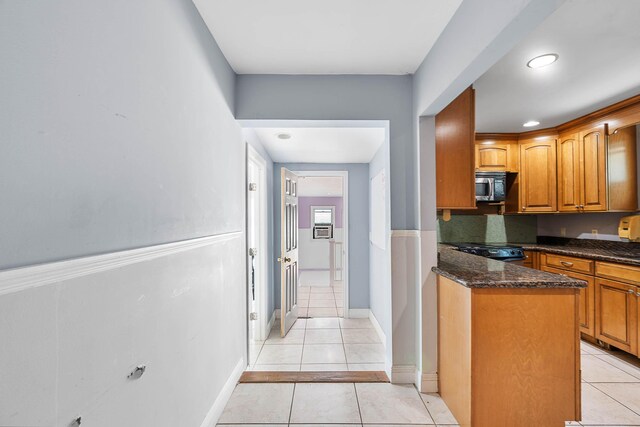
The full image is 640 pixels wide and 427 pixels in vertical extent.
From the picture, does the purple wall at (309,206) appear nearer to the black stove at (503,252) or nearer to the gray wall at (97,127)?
the black stove at (503,252)

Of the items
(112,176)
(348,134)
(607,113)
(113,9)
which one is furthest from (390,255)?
(607,113)

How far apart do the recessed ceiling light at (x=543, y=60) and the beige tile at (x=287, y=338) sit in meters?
3.26

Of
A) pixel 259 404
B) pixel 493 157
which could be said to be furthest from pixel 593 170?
pixel 259 404

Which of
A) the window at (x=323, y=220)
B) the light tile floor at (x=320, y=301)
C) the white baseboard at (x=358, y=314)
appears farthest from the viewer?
the window at (x=323, y=220)

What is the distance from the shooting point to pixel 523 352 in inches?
66.8

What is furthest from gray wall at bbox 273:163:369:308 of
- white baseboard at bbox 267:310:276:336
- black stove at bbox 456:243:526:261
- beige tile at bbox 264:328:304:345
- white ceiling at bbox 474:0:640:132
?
white ceiling at bbox 474:0:640:132

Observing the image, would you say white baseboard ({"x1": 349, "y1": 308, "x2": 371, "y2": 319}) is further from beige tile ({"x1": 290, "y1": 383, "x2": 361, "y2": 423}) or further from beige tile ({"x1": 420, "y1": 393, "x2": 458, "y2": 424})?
beige tile ({"x1": 420, "y1": 393, "x2": 458, "y2": 424})

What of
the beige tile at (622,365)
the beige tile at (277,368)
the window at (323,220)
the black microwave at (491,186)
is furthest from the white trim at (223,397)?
the window at (323,220)

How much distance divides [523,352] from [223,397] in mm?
1903

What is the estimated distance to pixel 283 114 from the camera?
2371mm

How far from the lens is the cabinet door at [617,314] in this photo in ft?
8.49

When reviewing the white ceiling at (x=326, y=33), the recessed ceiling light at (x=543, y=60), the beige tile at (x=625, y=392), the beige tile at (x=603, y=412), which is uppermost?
the white ceiling at (x=326, y=33)

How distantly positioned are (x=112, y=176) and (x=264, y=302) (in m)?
2.78

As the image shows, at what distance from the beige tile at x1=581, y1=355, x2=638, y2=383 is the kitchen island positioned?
1.14m
